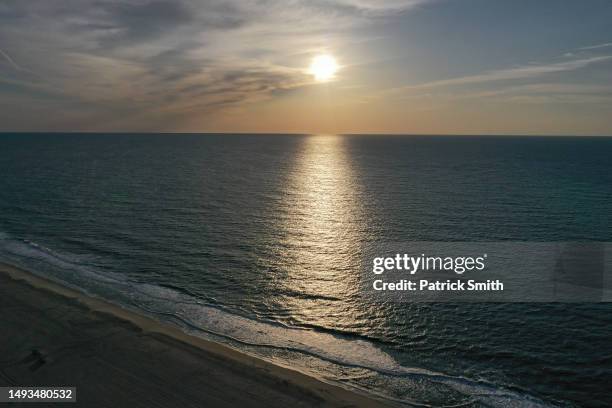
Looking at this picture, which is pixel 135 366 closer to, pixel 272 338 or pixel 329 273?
pixel 272 338

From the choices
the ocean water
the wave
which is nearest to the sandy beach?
the wave

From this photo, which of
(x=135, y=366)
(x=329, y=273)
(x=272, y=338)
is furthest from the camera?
(x=329, y=273)

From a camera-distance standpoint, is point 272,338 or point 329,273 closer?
point 272,338

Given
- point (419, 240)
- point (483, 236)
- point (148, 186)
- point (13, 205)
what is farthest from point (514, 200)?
point (13, 205)

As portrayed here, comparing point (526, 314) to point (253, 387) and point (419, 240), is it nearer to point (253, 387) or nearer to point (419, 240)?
point (419, 240)

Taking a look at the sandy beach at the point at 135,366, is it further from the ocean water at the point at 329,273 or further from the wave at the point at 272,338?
the ocean water at the point at 329,273

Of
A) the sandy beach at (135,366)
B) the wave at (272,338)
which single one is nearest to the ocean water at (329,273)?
the wave at (272,338)

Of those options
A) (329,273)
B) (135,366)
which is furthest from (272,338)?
(329,273)
